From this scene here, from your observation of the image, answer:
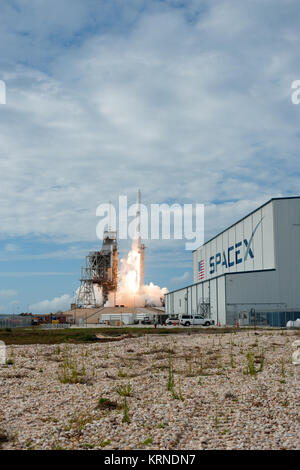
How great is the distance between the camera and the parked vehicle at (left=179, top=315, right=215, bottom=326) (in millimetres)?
63906

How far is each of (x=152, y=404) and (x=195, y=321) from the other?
173ft

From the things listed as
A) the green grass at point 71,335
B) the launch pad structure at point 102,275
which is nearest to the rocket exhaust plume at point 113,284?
the launch pad structure at point 102,275

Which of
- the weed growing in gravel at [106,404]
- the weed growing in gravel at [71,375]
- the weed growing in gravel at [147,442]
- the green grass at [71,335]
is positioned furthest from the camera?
the green grass at [71,335]

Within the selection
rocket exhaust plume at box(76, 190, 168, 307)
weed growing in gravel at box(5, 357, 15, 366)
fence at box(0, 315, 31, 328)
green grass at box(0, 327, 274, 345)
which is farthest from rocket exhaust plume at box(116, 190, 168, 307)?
weed growing in gravel at box(5, 357, 15, 366)

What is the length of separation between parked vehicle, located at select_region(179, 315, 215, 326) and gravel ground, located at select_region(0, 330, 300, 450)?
1673 inches

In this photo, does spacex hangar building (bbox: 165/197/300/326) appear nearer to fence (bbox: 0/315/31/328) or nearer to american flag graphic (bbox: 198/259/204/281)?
american flag graphic (bbox: 198/259/204/281)

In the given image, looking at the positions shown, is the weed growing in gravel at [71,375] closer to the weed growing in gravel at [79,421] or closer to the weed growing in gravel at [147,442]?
the weed growing in gravel at [79,421]

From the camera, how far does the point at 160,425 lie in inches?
415

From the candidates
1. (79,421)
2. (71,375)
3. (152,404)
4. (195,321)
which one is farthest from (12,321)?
(79,421)

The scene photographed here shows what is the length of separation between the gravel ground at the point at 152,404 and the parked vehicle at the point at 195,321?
4249 cm

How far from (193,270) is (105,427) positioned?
93537 mm

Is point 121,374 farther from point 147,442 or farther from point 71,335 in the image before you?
point 71,335

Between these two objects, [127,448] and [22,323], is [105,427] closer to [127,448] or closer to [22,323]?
[127,448]

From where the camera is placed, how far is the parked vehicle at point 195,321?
63906 millimetres
